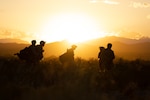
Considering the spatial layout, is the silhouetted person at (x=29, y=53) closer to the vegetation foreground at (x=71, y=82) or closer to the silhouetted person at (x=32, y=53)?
the silhouetted person at (x=32, y=53)

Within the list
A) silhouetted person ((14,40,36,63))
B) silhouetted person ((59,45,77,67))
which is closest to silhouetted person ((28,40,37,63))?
silhouetted person ((14,40,36,63))

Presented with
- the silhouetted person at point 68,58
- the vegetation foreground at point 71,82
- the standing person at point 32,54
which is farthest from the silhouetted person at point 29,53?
the silhouetted person at point 68,58

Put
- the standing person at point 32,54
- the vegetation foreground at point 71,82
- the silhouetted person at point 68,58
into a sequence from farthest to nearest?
the silhouetted person at point 68,58, the standing person at point 32,54, the vegetation foreground at point 71,82

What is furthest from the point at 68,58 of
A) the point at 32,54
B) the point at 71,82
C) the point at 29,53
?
the point at 71,82

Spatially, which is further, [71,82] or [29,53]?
[29,53]

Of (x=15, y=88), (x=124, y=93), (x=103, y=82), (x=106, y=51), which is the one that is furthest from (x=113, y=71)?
(x=15, y=88)

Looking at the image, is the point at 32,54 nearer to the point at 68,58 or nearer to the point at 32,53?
the point at 32,53

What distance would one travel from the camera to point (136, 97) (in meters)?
20.6

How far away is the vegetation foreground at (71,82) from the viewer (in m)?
19.5

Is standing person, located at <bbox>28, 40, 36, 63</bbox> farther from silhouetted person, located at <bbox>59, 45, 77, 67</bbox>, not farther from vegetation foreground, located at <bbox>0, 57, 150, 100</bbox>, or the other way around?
silhouetted person, located at <bbox>59, 45, 77, 67</bbox>

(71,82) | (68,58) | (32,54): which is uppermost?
(32,54)

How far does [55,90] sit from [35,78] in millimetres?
5655

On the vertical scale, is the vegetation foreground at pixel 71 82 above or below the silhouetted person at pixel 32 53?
below

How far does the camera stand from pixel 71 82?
22.9 meters
